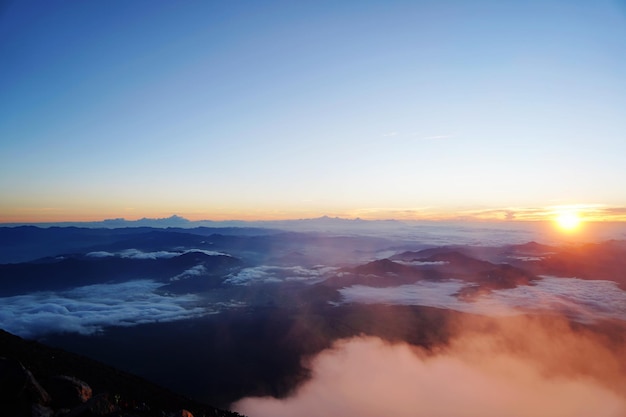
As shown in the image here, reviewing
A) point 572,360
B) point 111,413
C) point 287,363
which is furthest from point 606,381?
point 111,413

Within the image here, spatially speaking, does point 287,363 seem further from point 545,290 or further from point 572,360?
point 545,290

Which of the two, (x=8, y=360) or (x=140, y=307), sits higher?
(x=8, y=360)

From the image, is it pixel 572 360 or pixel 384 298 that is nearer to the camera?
pixel 572 360

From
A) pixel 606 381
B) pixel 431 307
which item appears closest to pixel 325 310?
pixel 431 307

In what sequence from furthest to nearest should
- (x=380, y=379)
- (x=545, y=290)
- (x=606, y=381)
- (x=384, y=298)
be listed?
1. (x=545, y=290)
2. (x=384, y=298)
3. (x=380, y=379)
4. (x=606, y=381)

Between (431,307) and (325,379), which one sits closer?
(325,379)

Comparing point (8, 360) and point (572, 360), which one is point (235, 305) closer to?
point (572, 360)

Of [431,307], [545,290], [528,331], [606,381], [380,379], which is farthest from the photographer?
[545,290]

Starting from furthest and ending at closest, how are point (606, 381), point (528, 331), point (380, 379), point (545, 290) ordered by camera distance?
point (545, 290) < point (528, 331) < point (380, 379) < point (606, 381)

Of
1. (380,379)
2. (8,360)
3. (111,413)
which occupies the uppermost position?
(8,360)

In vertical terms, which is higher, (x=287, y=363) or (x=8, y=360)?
(x=8, y=360)
